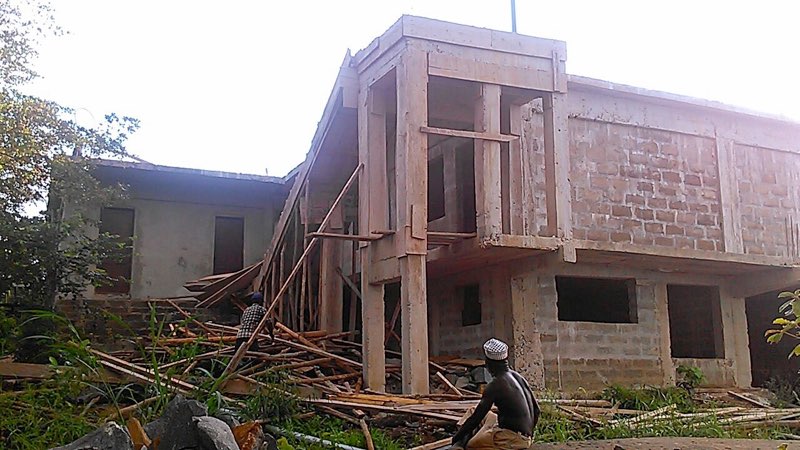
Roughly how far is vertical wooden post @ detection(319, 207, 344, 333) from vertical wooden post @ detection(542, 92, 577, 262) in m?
3.65

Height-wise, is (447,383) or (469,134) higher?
(469,134)

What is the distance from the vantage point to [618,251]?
1256cm

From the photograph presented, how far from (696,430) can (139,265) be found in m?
13.9

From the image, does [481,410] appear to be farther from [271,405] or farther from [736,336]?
[736,336]

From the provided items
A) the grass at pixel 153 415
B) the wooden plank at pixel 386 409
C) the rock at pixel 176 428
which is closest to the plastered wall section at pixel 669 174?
the grass at pixel 153 415

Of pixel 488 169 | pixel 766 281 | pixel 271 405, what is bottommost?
pixel 271 405

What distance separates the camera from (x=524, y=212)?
12.9 meters

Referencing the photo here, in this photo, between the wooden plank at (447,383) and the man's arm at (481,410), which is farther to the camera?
the wooden plank at (447,383)

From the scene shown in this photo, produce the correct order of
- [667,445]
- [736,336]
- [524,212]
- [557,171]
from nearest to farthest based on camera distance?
1. [667,445]
2. [557,171]
3. [524,212]
4. [736,336]

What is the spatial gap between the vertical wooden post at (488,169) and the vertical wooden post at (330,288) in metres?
3.30

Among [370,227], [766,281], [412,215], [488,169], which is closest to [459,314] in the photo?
Answer: [370,227]

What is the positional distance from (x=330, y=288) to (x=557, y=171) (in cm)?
443

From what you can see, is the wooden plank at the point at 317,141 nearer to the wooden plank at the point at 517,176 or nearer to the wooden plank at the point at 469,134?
the wooden plank at the point at 469,134

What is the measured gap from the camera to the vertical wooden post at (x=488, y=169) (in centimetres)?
1105
